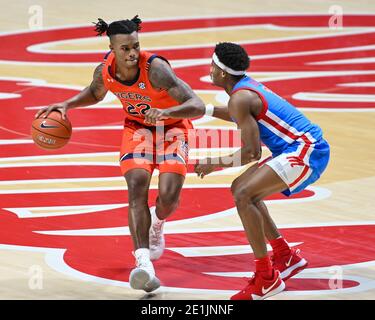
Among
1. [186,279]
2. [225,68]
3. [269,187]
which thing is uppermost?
[225,68]

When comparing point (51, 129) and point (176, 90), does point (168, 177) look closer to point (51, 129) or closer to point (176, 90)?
point (176, 90)

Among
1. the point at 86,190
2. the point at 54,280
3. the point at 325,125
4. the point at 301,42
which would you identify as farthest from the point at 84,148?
the point at 301,42

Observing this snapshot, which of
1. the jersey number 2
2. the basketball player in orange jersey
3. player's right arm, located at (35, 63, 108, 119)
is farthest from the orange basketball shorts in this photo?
player's right arm, located at (35, 63, 108, 119)

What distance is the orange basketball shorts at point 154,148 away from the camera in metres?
8.29

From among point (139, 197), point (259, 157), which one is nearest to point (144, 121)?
point (139, 197)

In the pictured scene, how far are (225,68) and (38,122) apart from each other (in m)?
1.67

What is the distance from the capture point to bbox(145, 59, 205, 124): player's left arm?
797 centimetres

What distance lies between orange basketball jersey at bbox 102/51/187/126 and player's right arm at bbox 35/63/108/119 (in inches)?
6.1

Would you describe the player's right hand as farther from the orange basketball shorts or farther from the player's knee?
the player's knee

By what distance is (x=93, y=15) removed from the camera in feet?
62.2

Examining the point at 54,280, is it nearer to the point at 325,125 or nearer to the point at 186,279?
the point at 186,279

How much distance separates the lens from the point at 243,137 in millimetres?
7684

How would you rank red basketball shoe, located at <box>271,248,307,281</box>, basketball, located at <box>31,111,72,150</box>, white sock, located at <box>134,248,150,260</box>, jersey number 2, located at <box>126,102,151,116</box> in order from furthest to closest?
basketball, located at <box>31,111,72,150</box>, jersey number 2, located at <box>126,102,151,116</box>, red basketball shoe, located at <box>271,248,307,281</box>, white sock, located at <box>134,248,150,260</box>
